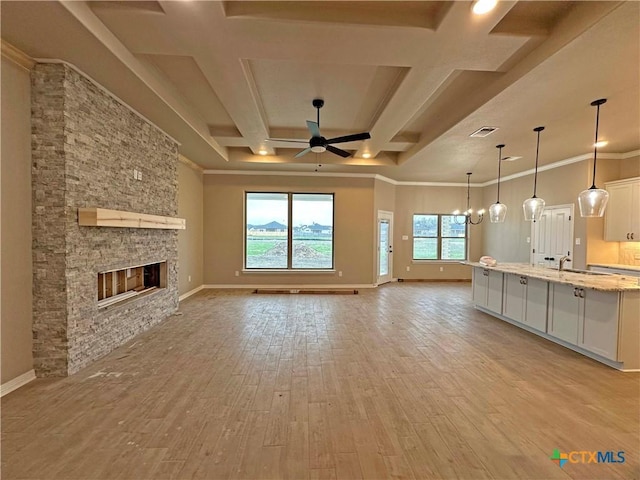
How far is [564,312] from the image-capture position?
3.87m

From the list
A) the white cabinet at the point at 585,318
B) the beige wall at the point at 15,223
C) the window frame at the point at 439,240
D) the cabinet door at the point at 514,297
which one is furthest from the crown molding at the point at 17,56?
the window frame at the point at 439,240

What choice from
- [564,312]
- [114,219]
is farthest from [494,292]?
[114,219]

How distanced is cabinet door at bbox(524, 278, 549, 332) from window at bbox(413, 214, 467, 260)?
4.89 metres

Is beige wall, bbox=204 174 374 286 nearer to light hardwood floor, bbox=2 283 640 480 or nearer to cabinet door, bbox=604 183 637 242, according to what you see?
light hardwood floor, bbox=2 283 640 480

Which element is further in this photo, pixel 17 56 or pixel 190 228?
pixel 190 228

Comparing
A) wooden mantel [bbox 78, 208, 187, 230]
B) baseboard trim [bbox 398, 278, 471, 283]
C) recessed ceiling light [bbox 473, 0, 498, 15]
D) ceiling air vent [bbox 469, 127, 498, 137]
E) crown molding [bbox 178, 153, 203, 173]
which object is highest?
recessed ceiling light [bbox 473, 0, 498, 15]

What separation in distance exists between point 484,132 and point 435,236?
512 cm

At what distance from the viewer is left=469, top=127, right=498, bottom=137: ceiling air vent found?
14.7 feet

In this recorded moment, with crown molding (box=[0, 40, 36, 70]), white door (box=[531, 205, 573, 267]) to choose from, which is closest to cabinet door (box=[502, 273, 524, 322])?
white door (box=[531, 205, 573, 267])

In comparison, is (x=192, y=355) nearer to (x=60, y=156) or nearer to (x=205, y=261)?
(x=60, y=156)

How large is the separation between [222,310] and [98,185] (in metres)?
3.02

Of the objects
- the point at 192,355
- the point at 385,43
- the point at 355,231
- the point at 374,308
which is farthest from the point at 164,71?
the point at 355,231

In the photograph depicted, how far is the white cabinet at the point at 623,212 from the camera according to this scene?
17.7 feet

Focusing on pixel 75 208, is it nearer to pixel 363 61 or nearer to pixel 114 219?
pixel 114 219
